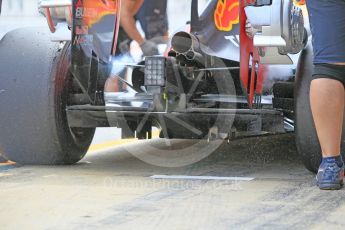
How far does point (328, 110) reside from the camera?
12.7 ft

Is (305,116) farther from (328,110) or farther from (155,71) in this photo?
(155,71)

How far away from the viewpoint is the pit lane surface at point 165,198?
3.28 m

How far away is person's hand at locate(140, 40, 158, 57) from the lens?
4922 mm

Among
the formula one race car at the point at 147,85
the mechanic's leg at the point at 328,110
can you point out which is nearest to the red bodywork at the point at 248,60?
the formula one race car at the point at 147,85

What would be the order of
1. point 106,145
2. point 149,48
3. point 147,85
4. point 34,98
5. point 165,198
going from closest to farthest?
point 165,198 → point 147,85 → point 34,98 → point 149,48 → point 106,145

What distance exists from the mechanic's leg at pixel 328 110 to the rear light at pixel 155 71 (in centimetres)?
92

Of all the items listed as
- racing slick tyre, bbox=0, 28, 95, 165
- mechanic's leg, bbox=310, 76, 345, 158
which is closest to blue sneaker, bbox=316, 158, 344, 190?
mechanic's leg, bbox=310, 76, 345, 158

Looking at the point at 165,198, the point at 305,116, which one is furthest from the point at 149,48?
the point at 165,198

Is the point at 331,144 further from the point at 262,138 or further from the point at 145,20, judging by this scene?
the point at 262,138

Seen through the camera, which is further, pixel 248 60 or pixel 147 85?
pixel 147 85

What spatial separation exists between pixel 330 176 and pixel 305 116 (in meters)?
0.42

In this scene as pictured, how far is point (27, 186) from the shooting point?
422 cm

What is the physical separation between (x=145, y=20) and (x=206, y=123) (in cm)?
88

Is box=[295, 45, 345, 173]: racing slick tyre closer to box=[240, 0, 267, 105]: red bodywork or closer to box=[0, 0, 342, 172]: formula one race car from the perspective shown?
box=[0, 0, 342, 172]: formula one race car
